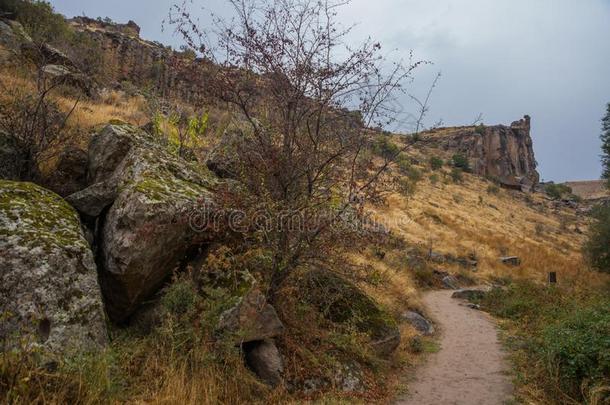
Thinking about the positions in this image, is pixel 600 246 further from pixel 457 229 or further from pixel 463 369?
pixel 463 369

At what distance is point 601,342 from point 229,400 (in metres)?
5.15

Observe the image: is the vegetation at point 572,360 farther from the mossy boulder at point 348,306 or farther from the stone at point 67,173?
the stone at point 67,173

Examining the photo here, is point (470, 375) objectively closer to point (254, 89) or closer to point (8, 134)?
point (254, 89)

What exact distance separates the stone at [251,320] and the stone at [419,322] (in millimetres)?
6073

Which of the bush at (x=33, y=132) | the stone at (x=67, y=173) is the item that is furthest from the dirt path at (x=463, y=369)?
the bush at (x=33, y=132)

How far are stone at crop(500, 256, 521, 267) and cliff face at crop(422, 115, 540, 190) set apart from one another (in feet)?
130

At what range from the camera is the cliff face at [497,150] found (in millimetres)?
62469

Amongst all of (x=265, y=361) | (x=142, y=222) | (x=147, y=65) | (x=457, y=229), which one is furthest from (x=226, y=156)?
(x=457, y=229)

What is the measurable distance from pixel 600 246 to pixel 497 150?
173 feet

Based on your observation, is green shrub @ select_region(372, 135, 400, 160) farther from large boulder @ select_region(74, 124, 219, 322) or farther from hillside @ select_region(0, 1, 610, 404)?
large boulder @ select_region(74, 124, 219, 322)

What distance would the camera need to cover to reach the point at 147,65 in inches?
912

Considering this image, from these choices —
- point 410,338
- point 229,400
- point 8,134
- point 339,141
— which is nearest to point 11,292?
point 229,400

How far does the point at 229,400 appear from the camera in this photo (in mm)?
4316

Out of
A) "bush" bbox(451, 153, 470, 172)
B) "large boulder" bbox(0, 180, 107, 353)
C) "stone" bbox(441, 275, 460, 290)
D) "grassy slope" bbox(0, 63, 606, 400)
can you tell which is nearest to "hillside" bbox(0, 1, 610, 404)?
"large boulder" bbox(0, 180, 107, 353)
